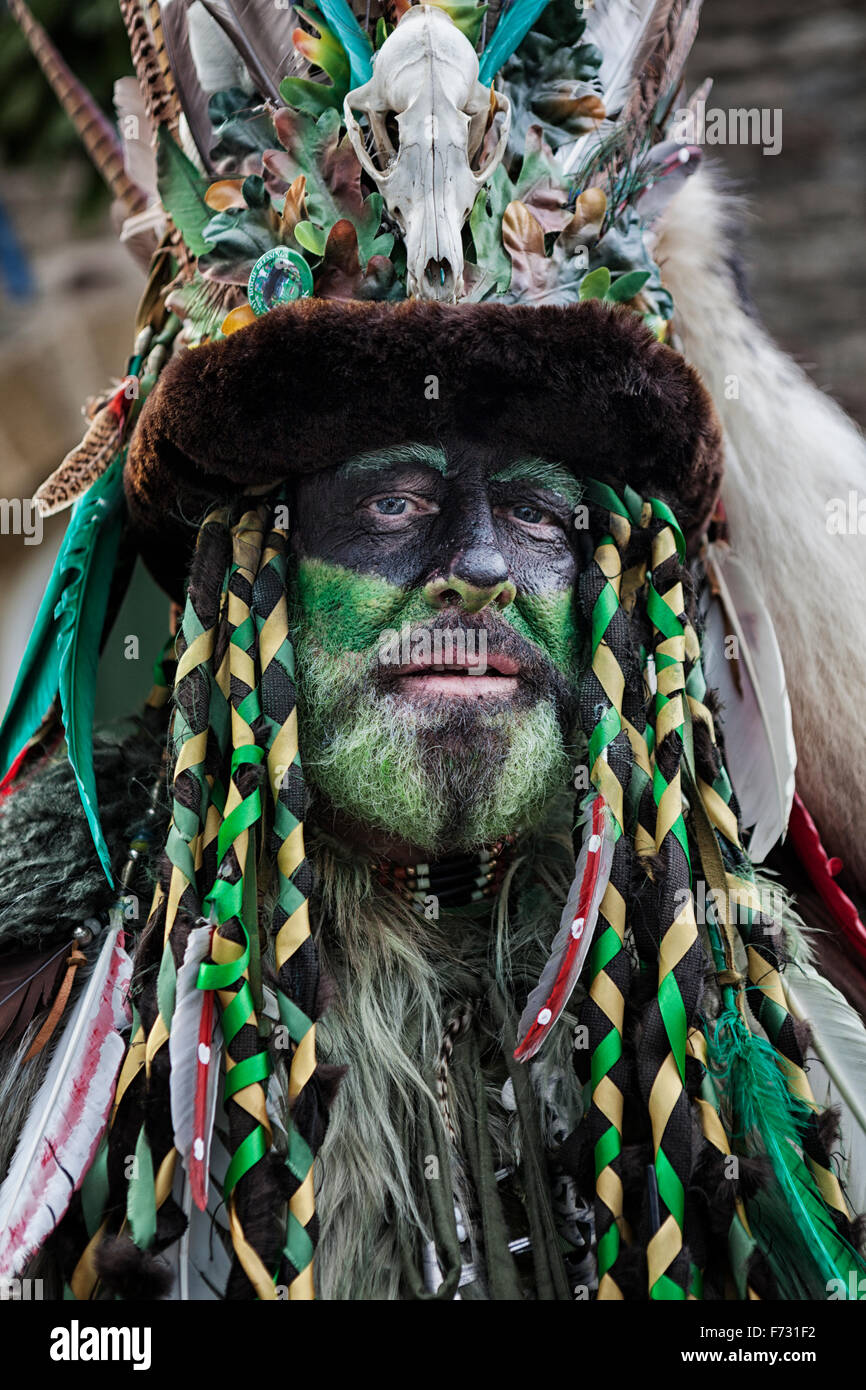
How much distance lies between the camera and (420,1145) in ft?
4.92

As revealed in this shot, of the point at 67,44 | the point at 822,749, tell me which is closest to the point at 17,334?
the point at 67,44

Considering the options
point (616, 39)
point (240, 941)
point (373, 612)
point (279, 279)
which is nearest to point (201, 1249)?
point (240, 941)

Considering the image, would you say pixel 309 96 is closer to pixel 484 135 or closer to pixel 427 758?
pixel 484 135

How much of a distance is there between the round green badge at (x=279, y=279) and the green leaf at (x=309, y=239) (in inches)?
0.7

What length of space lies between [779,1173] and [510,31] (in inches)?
56.9

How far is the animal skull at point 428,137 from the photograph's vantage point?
1.47 meters

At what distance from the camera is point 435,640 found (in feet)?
4.91

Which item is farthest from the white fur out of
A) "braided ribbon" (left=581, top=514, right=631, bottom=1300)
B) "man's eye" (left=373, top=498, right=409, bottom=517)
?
"man's eye" (left=373, top=498, right=409, bottom=517)

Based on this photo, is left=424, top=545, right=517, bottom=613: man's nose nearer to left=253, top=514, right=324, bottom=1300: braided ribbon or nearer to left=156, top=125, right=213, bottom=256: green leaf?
left=253, top=514, right=324, bottom=1300: braided ribbon

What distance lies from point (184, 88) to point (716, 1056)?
145 centimetres

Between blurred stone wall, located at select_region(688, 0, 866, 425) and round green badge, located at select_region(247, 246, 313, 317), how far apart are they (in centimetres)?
247

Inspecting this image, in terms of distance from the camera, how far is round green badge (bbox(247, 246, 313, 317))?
1.50 m

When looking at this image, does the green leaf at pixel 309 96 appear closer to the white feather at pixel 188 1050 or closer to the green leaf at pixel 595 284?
the green leaf at pixel 595 284

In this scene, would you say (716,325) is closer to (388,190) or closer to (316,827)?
(388,190)
